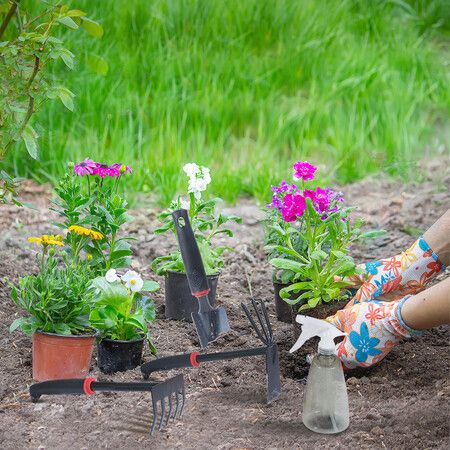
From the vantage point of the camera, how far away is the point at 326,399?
2.20 meters

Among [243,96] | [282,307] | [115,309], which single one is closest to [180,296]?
[282,307]

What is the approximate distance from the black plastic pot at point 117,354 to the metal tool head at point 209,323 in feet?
0.85

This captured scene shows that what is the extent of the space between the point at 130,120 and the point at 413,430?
2985 mm

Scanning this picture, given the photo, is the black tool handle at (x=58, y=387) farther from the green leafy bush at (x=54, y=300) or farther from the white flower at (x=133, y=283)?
the white flower at (x=133, y=283)

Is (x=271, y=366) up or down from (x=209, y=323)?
down

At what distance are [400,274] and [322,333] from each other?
71cm

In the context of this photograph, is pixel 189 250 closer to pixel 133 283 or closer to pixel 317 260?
pixel 133 283

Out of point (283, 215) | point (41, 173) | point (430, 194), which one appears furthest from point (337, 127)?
point (283, 215)

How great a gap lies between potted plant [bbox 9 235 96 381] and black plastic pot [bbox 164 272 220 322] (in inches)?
19.0

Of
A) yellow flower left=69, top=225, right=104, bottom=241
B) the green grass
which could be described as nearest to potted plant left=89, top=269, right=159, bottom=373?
yellow flower left=69, top=225, right=104, bottom=241

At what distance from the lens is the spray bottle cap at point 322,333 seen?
2.22 meters

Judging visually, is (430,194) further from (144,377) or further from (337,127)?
(144,377)

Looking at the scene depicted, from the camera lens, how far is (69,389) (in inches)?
87.2

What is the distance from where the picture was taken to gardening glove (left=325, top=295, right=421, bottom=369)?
2.48m
